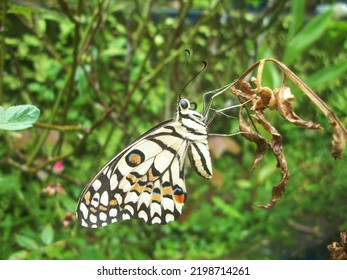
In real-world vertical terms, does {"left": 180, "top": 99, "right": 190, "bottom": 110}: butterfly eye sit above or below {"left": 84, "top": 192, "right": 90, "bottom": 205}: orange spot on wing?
above

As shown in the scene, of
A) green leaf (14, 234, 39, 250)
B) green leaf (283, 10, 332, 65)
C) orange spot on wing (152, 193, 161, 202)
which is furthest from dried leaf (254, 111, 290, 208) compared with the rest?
green leaf (283, 10, 332, 65)

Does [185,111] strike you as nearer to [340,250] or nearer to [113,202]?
[113,202]

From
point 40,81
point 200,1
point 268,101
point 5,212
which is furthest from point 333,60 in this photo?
point 268,101

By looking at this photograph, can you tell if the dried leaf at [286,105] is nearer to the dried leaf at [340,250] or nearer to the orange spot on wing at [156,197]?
the dried leaf at [340,250]

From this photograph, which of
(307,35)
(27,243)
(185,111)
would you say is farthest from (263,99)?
(307,35)

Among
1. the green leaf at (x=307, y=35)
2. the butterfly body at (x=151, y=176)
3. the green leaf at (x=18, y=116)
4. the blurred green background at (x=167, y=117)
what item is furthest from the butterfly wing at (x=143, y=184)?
the green leaf at (x=307, y=35)

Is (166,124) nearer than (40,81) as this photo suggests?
Yes

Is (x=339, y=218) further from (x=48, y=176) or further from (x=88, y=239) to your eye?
(x=48, y=176)

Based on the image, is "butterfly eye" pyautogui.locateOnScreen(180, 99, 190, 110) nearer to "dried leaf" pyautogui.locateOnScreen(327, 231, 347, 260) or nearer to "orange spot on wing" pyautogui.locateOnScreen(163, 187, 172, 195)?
"orange spot on wing" pyautogui.locateOnScreen(163, 187, 172, 195)
